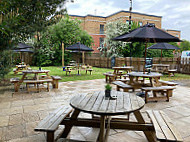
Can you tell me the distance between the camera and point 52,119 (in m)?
2.18

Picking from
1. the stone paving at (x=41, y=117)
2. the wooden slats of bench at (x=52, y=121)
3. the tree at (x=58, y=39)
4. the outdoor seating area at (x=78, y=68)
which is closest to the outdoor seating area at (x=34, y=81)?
the stone paving at (x=41, y=117)

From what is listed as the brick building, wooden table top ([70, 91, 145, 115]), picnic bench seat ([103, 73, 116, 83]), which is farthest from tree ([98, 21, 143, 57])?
wooden table top ([70, 91, 145, 115])

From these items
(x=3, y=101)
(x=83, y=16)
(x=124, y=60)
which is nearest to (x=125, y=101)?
(x=3, y=101)

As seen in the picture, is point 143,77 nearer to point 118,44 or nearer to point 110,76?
point 110,76

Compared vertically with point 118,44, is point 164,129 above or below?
below

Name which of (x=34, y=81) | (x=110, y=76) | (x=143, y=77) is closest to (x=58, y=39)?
(x=110, y=76)

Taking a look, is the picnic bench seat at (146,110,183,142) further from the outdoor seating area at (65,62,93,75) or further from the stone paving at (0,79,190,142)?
the outdoor seating area at (65,62,93,75)

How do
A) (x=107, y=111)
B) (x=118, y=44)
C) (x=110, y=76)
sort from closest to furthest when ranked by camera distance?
(x=107, y=111) → (x=110, y=76) → (x=118, y=44)

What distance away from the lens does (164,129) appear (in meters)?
1.89

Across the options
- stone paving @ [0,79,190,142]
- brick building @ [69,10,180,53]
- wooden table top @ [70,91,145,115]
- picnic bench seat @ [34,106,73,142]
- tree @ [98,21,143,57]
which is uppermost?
brick building @ [69,10,180,53]

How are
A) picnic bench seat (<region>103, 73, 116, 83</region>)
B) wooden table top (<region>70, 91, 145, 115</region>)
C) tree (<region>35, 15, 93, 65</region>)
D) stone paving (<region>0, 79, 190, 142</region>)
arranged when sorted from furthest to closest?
tree (<region>35, 15, 93, 65</region>)
picnic bench seat (<region>103, 73, 116, 83</region>)
stone paving (<region>0, 79, 190, 142</region>)
wooden table top (<region>70, 91, 145, 115</region>)

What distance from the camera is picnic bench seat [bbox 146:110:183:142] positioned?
166 cm

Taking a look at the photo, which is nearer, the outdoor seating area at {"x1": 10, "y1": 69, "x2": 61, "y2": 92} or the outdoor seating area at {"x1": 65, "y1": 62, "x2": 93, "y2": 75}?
the outdoor seating area at {"x1": 10, "y1": 69, "x2": 61, "y2": 92}

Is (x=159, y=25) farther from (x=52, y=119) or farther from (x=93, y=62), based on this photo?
(x=52, y=119)
